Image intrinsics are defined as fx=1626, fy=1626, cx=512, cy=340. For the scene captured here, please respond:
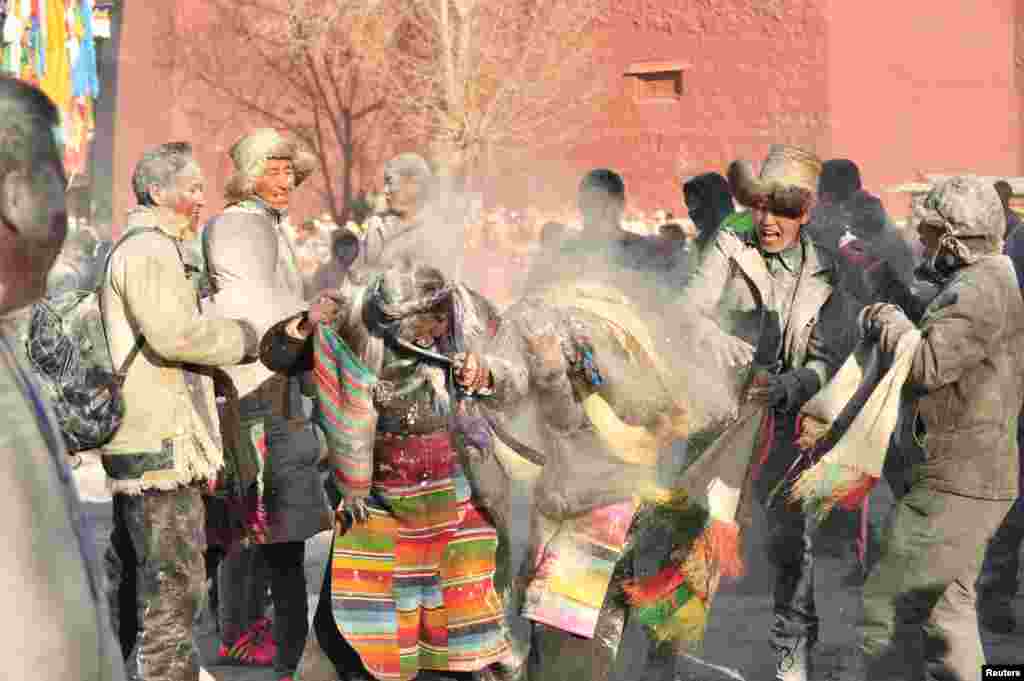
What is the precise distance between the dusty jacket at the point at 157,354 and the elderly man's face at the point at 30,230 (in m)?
3.43

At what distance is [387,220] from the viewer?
7312 mm

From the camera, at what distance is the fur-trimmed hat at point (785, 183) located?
20.5 ft

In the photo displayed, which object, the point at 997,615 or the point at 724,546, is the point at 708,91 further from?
the point at 724,546

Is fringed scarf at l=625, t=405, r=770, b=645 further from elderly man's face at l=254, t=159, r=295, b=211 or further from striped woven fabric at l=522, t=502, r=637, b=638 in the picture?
elderly man's face at l=254, t=159, r=295, b=211

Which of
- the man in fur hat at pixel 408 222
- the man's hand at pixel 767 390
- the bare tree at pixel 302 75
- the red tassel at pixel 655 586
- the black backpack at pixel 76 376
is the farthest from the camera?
the bare tree at pixel 302 75

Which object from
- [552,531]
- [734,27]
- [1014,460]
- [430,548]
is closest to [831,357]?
[1014,460]

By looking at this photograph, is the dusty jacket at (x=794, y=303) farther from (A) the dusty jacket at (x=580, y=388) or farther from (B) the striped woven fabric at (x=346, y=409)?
(B) the striped woven fabric at (x=346, y=409)

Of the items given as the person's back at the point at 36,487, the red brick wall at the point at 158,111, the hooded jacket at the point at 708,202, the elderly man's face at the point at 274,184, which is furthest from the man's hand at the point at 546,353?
the red brick wall at the point at 158,111

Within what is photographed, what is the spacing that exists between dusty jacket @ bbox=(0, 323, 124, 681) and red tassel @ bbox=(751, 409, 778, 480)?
4382mm

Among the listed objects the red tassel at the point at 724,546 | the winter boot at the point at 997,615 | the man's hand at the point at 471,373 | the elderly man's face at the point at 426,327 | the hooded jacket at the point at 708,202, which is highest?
the hooded jacket at the point at 708,202

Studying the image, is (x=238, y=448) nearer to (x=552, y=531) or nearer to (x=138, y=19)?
(x=552, y=531)

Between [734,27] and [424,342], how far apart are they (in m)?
21.8

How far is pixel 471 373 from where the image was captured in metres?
4.83

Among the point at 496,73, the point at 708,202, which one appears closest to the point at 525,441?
the point at 708,202
